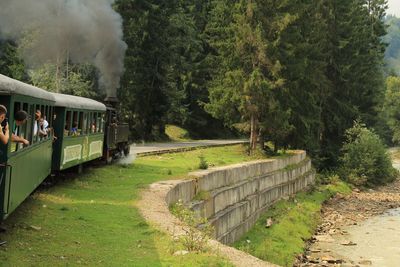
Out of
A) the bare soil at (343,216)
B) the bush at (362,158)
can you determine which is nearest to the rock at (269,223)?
the bare soil at (343,216)

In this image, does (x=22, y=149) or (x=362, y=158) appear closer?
(x=22, y=149)

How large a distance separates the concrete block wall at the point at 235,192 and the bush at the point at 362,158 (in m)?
12.3

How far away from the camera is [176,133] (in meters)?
56.2

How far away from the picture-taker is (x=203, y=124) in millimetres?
58906

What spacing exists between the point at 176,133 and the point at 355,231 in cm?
2989

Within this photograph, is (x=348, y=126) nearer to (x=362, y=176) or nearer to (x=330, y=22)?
(x=362, y=176)

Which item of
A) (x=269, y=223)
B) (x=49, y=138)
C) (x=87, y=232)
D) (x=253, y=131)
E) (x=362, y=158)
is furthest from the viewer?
(x=362, y=158)

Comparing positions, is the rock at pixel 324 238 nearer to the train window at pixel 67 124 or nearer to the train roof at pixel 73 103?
the train roof at pixel 73 103

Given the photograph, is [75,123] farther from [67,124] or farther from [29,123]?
[29,123]

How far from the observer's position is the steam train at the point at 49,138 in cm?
960

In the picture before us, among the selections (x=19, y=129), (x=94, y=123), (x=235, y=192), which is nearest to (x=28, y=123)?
(x=19, y=129)

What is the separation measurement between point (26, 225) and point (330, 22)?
42297 millimetres

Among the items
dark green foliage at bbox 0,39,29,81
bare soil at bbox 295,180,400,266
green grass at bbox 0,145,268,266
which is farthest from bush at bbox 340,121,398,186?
green grass at bbox 0,145,268,266

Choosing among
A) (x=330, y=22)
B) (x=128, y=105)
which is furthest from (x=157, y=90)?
(x=330, y=22)
